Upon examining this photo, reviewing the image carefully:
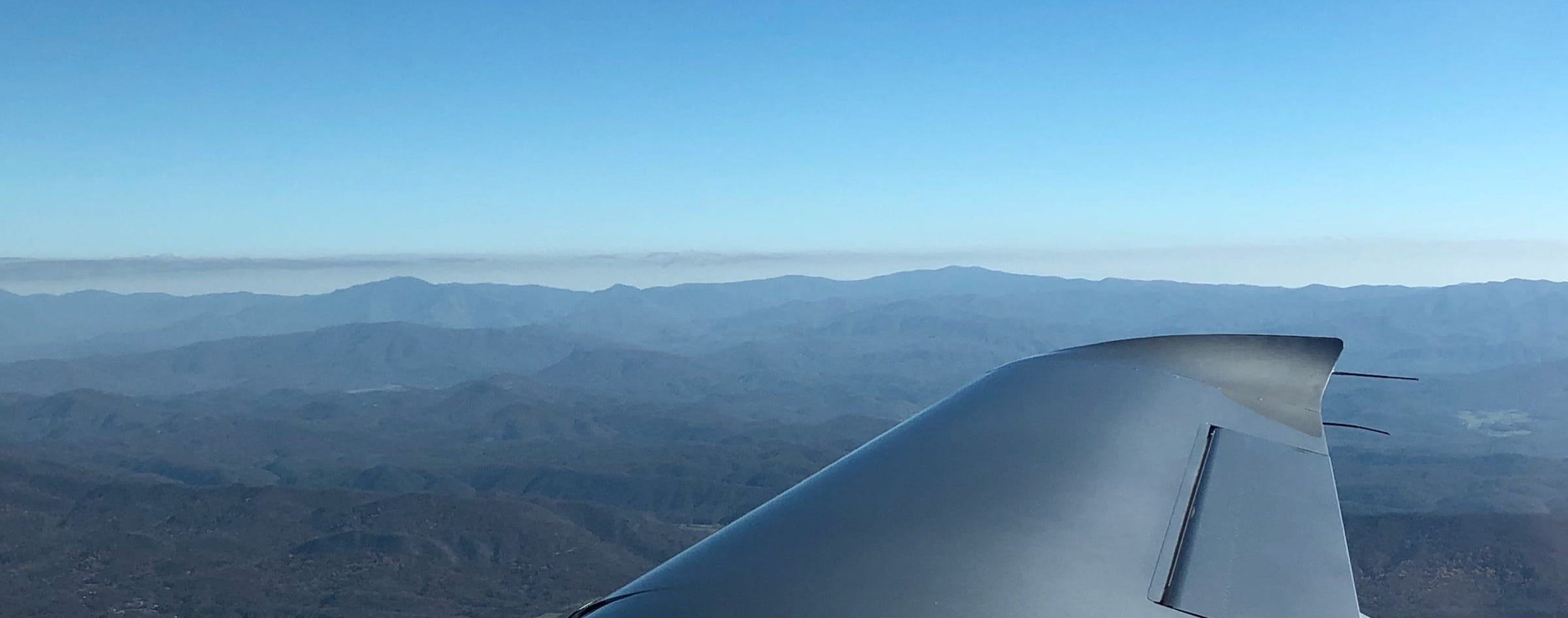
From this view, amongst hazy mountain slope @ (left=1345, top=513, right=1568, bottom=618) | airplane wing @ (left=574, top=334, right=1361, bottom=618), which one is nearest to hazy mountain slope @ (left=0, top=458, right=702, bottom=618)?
hazy mountain slope @ (left=1345, top=513, right=1568, bottom=618)

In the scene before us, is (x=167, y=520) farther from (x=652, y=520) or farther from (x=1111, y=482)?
(x=1111, y=482)

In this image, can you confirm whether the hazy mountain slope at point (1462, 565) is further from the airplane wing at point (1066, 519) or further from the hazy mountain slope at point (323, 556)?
the airplane wing at point (1066, 519)

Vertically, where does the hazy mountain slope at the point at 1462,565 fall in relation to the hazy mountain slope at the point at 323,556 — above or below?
above

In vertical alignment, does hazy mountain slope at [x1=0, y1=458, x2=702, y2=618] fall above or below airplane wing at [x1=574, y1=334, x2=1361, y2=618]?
below

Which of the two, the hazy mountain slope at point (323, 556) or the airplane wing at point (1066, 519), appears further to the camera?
the hazy mountain slope at point (323, 556)

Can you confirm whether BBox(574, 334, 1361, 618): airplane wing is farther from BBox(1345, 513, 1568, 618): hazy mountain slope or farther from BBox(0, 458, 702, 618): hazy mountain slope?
BBox(0, 458, 702, 618): hazy mountain slope

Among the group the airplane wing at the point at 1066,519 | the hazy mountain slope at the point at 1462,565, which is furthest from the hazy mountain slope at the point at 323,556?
the airplane wing at the point at 1066,519

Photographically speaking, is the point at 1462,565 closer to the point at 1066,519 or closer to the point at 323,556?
the point at 1066,519

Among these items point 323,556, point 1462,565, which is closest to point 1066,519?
point 1462,565

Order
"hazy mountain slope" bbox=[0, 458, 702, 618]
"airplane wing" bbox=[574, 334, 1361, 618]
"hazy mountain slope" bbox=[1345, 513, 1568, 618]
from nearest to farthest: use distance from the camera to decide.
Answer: "airplane wing" bbox=[574, 334, 1361, 618] → "hazy mountain slope" bbox=[1345, 513, 1568, 618] → "hazy mountain slope" bbox=[0, 458, 702, 618]

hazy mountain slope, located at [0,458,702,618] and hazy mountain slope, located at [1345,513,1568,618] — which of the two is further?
hazy mountain slope, located at [0,458,702,618]

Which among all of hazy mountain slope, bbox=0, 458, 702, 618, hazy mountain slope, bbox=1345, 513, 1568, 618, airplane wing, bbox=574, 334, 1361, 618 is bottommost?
hazy mountain slope, bbox=0, 458, 702, 618
